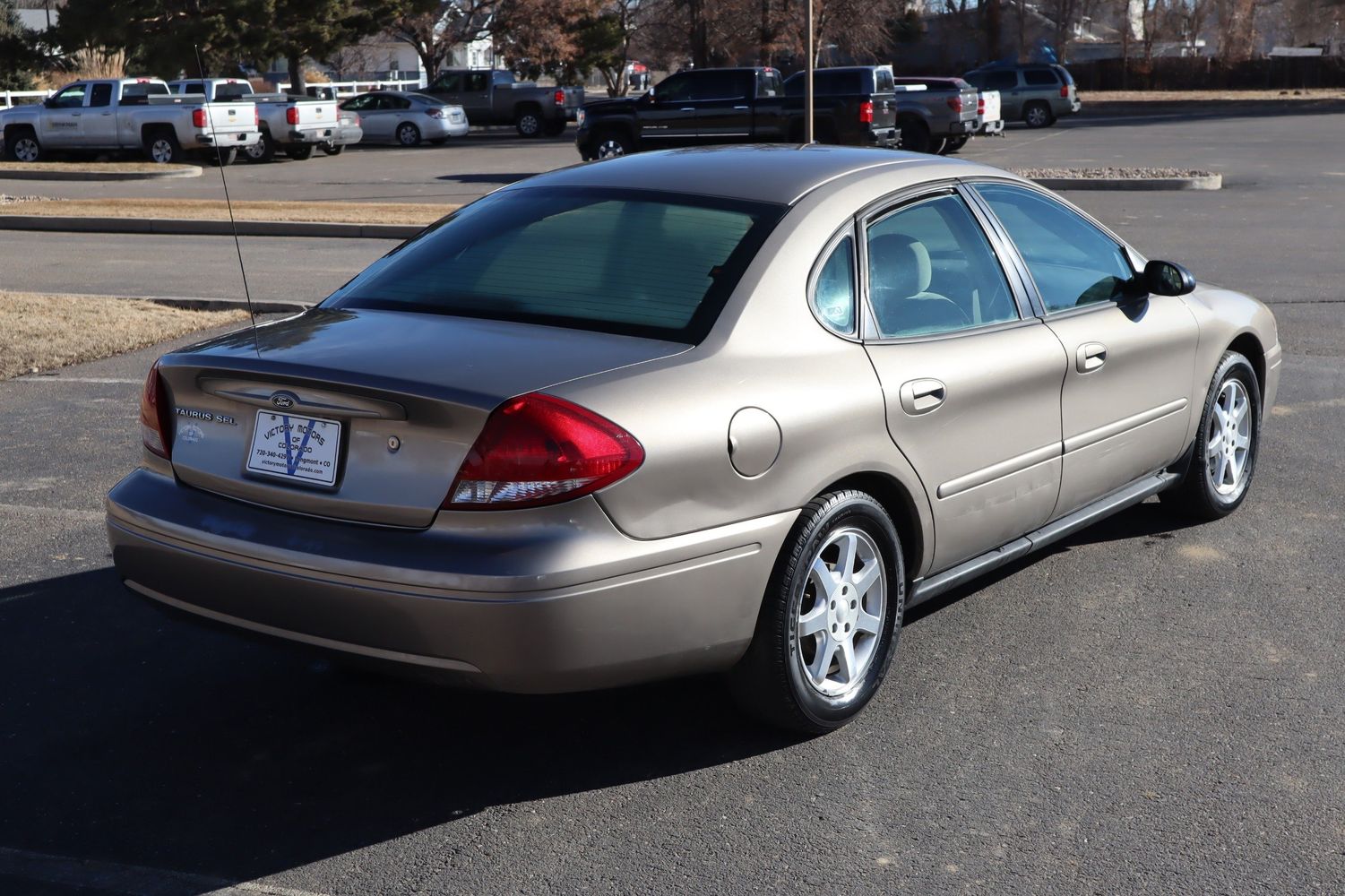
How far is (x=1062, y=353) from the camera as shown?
4.89 metres

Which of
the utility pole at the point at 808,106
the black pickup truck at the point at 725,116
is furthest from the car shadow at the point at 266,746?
the black pickup truck at the point at 725,116

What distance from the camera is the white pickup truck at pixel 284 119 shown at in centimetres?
3212

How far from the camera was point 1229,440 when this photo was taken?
614 centimetres

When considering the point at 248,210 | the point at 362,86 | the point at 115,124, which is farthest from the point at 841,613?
the point at 362,86

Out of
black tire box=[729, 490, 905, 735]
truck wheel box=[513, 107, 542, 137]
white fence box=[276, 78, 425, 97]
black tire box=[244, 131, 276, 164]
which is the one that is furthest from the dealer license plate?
white fence box=[276, 78, 425, 97]

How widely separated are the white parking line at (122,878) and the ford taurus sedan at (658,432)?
612 millimetres

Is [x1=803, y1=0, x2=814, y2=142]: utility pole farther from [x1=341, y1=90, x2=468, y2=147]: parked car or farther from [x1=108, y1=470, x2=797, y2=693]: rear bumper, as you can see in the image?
[x1=108, y1=470, x2=797, y2=693]: rear bumper

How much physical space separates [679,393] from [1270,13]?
128088 millimetres

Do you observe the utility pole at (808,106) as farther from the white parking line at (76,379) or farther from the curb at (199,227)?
the white parking line at (76,379)

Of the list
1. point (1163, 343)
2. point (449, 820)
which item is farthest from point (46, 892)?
point (1163, 343)

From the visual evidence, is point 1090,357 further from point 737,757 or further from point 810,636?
point 737,757

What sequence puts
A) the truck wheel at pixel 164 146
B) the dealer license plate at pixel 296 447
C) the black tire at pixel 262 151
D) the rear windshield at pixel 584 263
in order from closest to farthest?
the dealer license plate at pixel 296 447
the rear windshield at pixel 584 263
the truck wheel at pixel 164 146
the black tire at pixel 262 151

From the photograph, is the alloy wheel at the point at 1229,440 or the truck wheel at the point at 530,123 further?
the truck wheel at the point at 530,123

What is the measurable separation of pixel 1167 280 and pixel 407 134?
35669 mm
